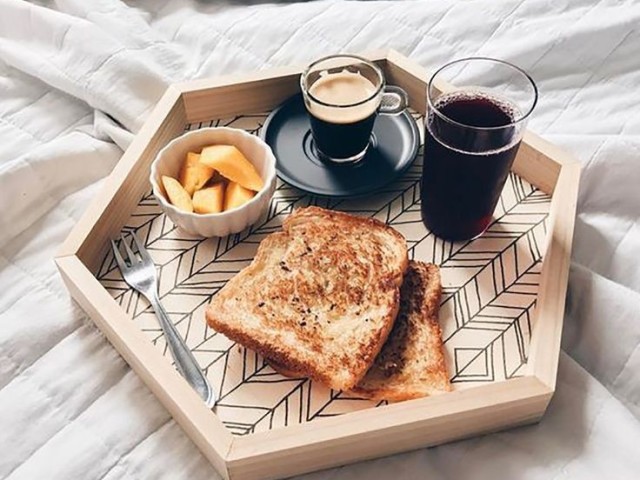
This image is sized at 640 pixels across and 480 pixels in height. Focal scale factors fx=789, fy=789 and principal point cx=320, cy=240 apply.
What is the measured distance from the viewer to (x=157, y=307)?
961 mm

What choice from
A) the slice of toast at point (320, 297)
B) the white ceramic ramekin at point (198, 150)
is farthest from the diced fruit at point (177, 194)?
the slice of toast at point (320, 297)

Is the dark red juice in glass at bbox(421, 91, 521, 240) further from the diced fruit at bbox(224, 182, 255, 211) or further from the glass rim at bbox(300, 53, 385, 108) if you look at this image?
the diced fruit at bbox(224, 182, 255, 211)

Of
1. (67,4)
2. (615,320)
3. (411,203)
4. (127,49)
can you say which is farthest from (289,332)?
(67,4)

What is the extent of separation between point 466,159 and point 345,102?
8.9 inches

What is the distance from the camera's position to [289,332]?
91 cm

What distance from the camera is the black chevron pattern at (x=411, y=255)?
88 centimetres

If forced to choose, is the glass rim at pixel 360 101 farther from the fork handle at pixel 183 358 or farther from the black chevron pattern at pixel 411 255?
the fork handle at pixel 183 358

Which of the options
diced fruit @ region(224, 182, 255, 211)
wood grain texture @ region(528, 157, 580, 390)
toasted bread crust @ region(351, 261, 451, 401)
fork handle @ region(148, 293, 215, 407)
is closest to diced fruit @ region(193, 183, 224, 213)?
diced fruit @ region(224, 182, 255, 211)

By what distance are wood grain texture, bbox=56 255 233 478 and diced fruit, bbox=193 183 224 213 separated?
0.53 feet

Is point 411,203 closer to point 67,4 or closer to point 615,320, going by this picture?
Answer: point 615,320

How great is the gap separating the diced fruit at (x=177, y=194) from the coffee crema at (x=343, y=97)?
21 cm

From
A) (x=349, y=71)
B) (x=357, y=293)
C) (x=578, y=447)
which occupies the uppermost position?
(x=349, y=71)

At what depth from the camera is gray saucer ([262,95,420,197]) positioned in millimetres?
1087

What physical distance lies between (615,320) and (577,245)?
137mm
